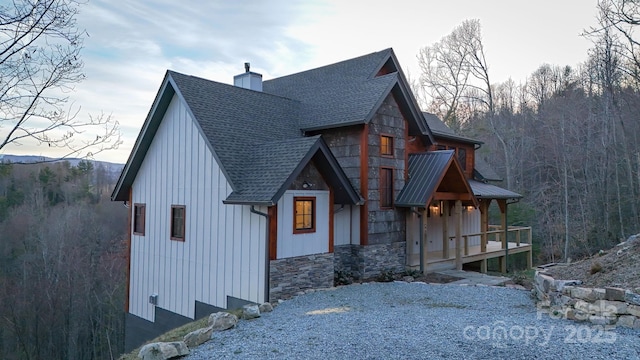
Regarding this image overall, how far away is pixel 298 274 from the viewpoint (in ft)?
30.7

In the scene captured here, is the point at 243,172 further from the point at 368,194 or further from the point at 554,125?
the point at 554,125

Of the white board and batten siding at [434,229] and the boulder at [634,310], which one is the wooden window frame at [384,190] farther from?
the boulder at [634,310]

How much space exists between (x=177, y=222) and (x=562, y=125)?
69.4ft

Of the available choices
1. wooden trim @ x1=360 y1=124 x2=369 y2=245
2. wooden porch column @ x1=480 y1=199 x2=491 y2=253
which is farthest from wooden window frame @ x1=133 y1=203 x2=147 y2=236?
wooden porch column @ x1=480 y1=199 x2=491 y2=253

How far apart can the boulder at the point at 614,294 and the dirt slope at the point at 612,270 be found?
464 millimetres

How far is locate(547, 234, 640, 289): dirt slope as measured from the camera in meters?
6.96

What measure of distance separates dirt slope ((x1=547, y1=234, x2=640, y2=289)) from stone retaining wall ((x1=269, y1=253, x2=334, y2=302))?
4864 millimetres

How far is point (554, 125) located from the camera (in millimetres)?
24859

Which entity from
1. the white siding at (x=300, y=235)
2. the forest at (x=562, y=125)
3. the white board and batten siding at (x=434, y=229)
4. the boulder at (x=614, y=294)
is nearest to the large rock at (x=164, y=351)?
the white siding at (x=300, y=235)

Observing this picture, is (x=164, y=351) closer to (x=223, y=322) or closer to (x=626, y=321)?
(x=223, y=322)

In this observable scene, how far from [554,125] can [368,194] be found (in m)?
18.8

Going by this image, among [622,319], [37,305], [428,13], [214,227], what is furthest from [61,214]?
[622,319]

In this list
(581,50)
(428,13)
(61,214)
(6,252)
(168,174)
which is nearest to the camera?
(168,174)

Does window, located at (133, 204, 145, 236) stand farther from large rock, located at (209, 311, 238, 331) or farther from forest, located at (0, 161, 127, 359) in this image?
large rock, located at (209, 311, 238, 331)
